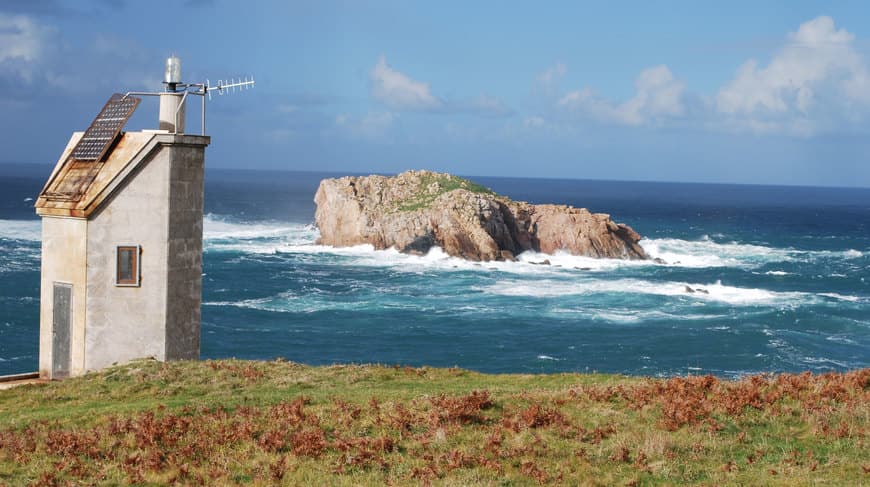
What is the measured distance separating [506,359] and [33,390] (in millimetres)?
26629

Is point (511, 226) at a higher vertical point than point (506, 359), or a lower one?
higher

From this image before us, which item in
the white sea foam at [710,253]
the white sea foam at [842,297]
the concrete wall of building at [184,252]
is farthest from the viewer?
the white sea foam at [710,253]

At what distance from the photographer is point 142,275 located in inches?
798

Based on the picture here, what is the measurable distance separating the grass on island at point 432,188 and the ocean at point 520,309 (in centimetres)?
585

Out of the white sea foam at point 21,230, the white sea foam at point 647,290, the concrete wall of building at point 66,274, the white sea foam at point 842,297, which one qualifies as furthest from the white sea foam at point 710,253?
the concrete wall of building at point 66,274

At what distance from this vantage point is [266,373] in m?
19.7

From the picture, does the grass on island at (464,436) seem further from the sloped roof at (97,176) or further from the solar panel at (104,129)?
the solar panel at (104,129)

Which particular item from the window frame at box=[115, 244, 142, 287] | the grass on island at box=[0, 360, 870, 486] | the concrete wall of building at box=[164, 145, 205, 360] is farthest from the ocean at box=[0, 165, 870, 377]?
the grass on island at box=[0, 360, 870, 486]

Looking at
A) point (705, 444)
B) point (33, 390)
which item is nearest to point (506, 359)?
point (33, 390)

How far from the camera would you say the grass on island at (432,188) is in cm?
8512

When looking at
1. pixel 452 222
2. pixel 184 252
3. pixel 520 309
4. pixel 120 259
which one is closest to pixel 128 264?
pixel 120 259

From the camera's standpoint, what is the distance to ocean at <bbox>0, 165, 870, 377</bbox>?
42.7 metres

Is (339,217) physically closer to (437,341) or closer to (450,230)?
(450,230)

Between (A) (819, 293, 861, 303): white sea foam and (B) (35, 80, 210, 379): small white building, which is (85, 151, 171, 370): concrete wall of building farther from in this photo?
(A) (819, 293, 861, 303): white sea foam
